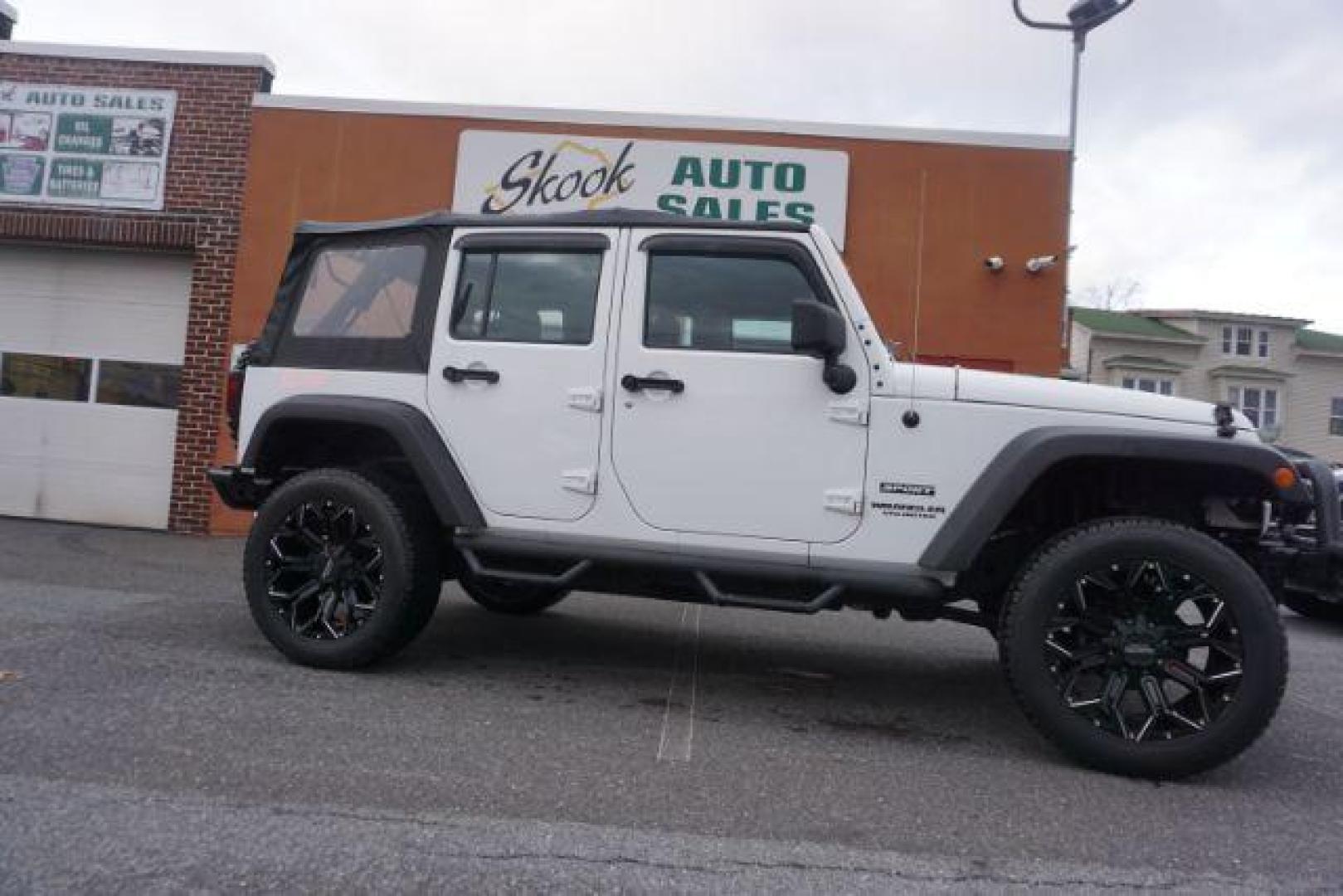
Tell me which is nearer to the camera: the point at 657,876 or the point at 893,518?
the point at 657,876

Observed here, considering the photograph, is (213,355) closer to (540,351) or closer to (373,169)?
A: (373,169)

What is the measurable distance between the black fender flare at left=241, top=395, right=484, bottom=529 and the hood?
2.13 m

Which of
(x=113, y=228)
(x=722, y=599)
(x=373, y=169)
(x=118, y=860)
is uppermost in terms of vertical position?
(x=373, y=169)

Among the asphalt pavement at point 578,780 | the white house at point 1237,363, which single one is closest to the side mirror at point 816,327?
the asphalt pavement at point 578,780

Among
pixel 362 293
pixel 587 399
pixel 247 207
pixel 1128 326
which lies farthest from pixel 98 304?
pixel 1128 326

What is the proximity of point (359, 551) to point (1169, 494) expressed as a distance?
3.49m

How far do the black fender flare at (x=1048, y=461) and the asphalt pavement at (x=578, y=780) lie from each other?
2.69 feet

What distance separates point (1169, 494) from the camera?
4.01 meters

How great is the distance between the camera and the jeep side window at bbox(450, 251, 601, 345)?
4.34m

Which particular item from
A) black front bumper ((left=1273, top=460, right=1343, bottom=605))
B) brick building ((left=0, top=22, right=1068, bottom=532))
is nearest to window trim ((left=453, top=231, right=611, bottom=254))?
black front bumper ((left=1273, top=460, right=1343, bottom=605))

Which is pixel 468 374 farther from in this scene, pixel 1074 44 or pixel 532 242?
pixel 1074 44

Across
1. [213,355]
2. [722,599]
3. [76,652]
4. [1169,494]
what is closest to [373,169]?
[213,355]

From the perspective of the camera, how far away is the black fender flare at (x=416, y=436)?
429 cm

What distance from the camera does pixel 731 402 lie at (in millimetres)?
4031
